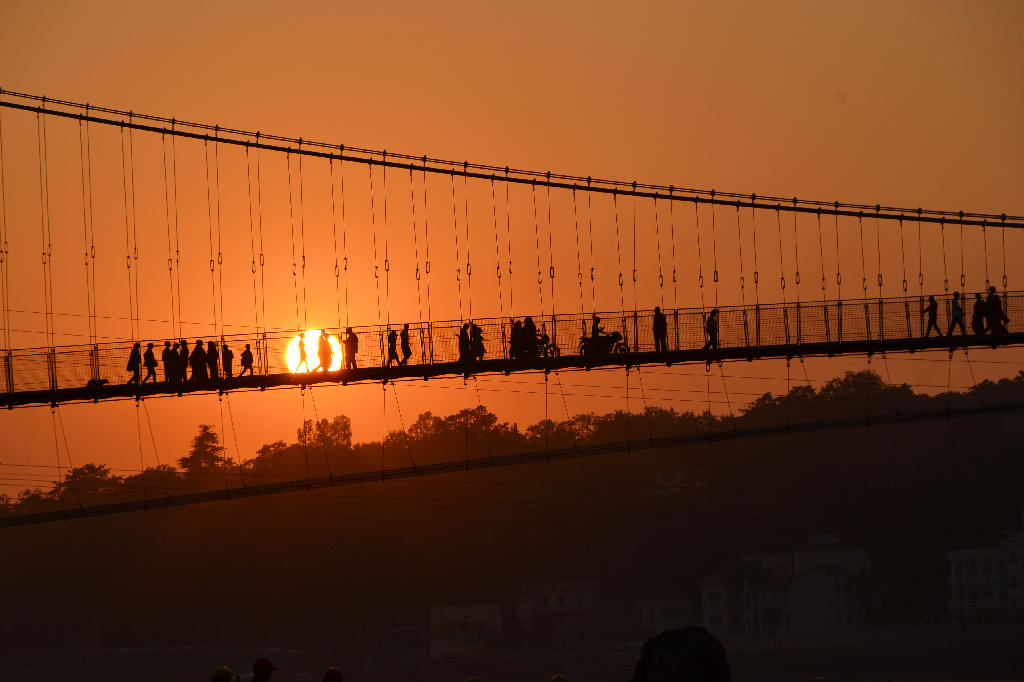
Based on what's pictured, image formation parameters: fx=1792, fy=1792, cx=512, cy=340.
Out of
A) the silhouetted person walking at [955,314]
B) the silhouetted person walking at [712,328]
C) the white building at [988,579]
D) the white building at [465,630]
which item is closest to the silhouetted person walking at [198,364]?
the silhouetted person walking at [712,328]

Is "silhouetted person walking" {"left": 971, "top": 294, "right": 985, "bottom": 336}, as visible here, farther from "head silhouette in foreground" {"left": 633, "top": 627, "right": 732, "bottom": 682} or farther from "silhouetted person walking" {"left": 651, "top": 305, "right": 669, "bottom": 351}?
"head silhouette in foreground" {"left": 633, "top": 627, "right": 732, "bottom": 682}

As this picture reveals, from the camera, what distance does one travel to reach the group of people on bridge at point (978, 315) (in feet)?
158

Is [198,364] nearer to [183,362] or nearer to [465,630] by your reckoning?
[183,362]

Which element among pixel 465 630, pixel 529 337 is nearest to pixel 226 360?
pixel 529 337

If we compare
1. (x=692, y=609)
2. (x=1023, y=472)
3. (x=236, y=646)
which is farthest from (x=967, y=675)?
(x=236, y=646)

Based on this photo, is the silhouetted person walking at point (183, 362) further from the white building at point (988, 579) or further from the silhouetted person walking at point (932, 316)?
the white building at point (988, 579)

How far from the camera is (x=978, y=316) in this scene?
159ft

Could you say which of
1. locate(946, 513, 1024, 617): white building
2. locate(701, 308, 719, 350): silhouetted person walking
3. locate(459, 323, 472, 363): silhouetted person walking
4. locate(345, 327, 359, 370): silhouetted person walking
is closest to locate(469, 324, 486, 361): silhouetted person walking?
locate(459, 323, 472, 363): silhouetted person walking

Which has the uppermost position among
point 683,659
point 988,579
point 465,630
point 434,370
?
point 434,370

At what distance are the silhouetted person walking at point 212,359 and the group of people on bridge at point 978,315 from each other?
1872 cm

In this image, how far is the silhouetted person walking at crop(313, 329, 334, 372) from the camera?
44.7 metres

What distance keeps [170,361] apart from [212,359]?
1.02 m

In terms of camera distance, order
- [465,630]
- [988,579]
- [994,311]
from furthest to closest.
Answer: [988,579] → [465,630] → [994,311]

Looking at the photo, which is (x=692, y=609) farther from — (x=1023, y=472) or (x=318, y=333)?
(x=318, y=333)
